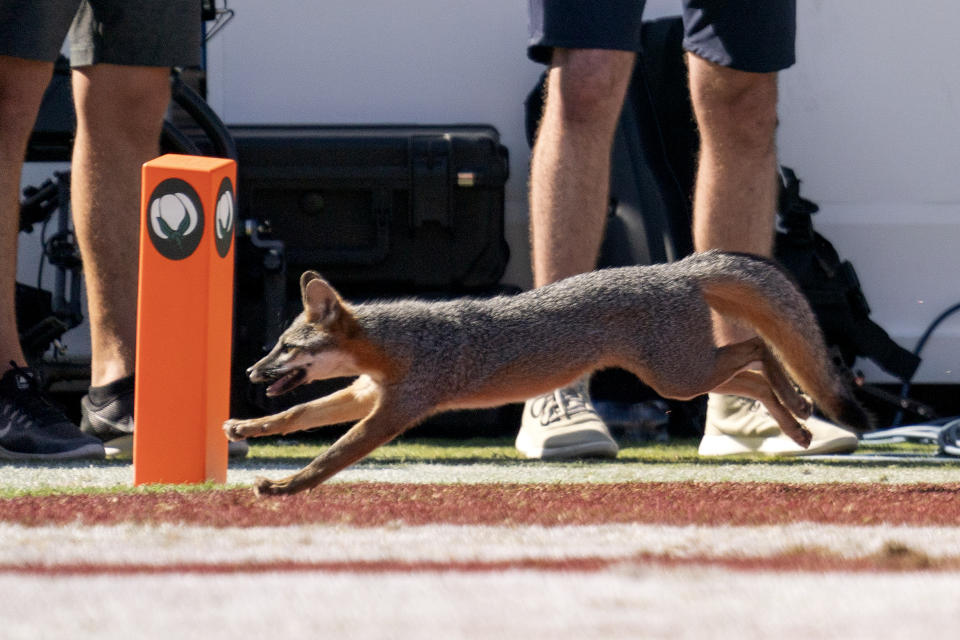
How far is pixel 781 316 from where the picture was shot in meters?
2.22

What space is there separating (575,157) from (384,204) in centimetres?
87

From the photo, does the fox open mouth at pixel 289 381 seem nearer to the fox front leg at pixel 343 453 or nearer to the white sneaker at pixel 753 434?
the fox front leg at pixel 343 453

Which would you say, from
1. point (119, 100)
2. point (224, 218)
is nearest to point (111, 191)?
point (119, 100)

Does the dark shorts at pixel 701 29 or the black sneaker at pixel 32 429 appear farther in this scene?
the dark shorts at pixel 701 29

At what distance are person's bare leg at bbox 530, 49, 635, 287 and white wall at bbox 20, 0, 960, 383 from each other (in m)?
0.96

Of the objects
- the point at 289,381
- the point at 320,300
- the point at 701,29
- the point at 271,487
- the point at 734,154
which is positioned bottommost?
the point at 271,487

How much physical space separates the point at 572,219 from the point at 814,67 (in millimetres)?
1396

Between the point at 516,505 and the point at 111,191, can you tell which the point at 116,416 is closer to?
the point at 111,191

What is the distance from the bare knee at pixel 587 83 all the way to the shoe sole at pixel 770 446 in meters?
0.70

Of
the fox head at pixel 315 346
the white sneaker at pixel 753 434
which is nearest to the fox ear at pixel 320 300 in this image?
the fox head at pixel 315 346

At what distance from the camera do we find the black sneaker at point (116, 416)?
256cm

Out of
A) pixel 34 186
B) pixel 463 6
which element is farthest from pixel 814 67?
pixel 34 186

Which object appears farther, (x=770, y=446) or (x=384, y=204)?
(x=384, y=204)

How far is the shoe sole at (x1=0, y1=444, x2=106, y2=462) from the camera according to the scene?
2.46 m
